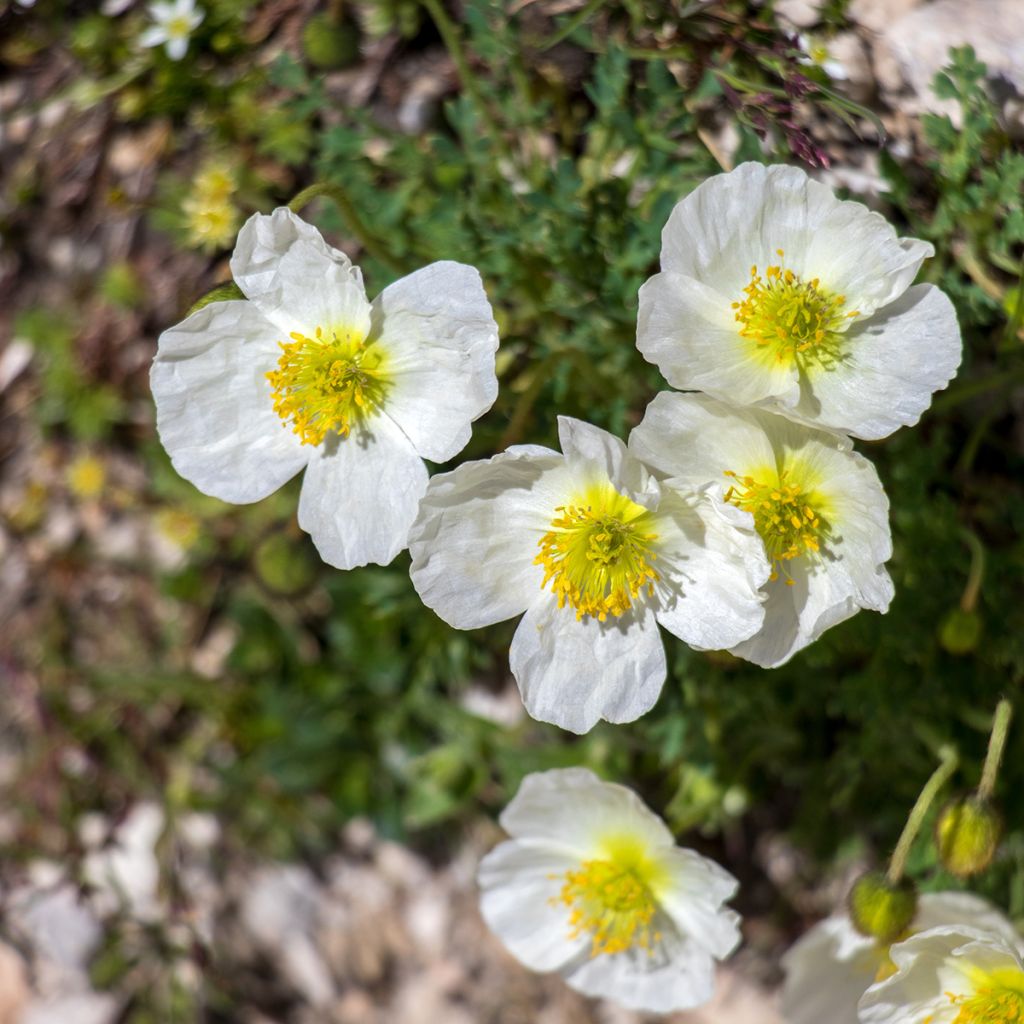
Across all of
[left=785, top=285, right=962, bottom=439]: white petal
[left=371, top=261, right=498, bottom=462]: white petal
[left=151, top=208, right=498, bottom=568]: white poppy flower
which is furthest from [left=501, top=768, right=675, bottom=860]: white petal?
[left=785, top=285, right=962, bottom=439]: white petal

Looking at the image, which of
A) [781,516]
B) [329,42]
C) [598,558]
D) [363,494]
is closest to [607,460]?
[598,558]

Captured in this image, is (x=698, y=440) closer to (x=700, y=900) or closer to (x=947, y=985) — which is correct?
(x=700, y=900)

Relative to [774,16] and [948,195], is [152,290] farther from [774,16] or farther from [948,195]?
[948,195]

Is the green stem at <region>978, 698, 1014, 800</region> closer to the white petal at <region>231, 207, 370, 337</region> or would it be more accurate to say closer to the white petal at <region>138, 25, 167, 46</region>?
the white petal at <region>231, 207, 370, 337</region>

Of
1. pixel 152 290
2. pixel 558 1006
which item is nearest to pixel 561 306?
pixel 152 290

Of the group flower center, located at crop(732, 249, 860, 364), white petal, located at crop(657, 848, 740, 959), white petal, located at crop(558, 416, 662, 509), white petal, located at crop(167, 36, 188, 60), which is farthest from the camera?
white petal, located at crop(167, 36, 188, 60)

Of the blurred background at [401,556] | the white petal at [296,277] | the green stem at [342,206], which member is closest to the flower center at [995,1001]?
the blurred background at [401,556]
